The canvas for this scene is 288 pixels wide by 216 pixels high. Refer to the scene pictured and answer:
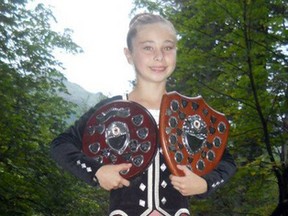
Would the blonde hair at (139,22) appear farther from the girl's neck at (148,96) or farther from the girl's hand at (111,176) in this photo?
the girl's hand at (111,176)

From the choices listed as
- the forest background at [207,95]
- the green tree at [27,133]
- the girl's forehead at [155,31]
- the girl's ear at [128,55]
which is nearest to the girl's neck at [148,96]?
the girl's ear at [128,55]

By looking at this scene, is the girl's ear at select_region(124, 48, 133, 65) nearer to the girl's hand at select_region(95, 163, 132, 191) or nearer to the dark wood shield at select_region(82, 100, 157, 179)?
the dark wood shield at select_region(82, 100, 157, 179)

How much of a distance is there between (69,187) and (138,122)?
6271 mm

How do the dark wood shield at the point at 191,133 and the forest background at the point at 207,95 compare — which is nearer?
the dark wood shield at the point at 191,133

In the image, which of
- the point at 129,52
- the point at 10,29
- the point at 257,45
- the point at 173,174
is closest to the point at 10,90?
the point at 10,29

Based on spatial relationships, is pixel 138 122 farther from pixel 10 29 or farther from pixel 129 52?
pixel 10 29

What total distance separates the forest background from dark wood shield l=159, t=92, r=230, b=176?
2619 millimetres

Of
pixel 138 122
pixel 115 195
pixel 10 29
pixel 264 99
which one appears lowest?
pixel 115 195

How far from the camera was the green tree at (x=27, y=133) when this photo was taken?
645 cm

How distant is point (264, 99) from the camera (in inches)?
192

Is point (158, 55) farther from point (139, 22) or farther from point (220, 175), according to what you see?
point (220, 175)

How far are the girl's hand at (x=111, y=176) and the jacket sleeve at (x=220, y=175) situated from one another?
0.44 metres

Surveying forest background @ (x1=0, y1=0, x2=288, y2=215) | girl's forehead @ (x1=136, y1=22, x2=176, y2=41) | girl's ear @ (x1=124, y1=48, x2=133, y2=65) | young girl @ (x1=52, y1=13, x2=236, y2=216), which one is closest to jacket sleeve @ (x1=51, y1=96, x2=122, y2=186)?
young girl @ (x1=52, y1=13, x2=236, y2=216)

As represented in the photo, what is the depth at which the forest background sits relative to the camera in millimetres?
4641
